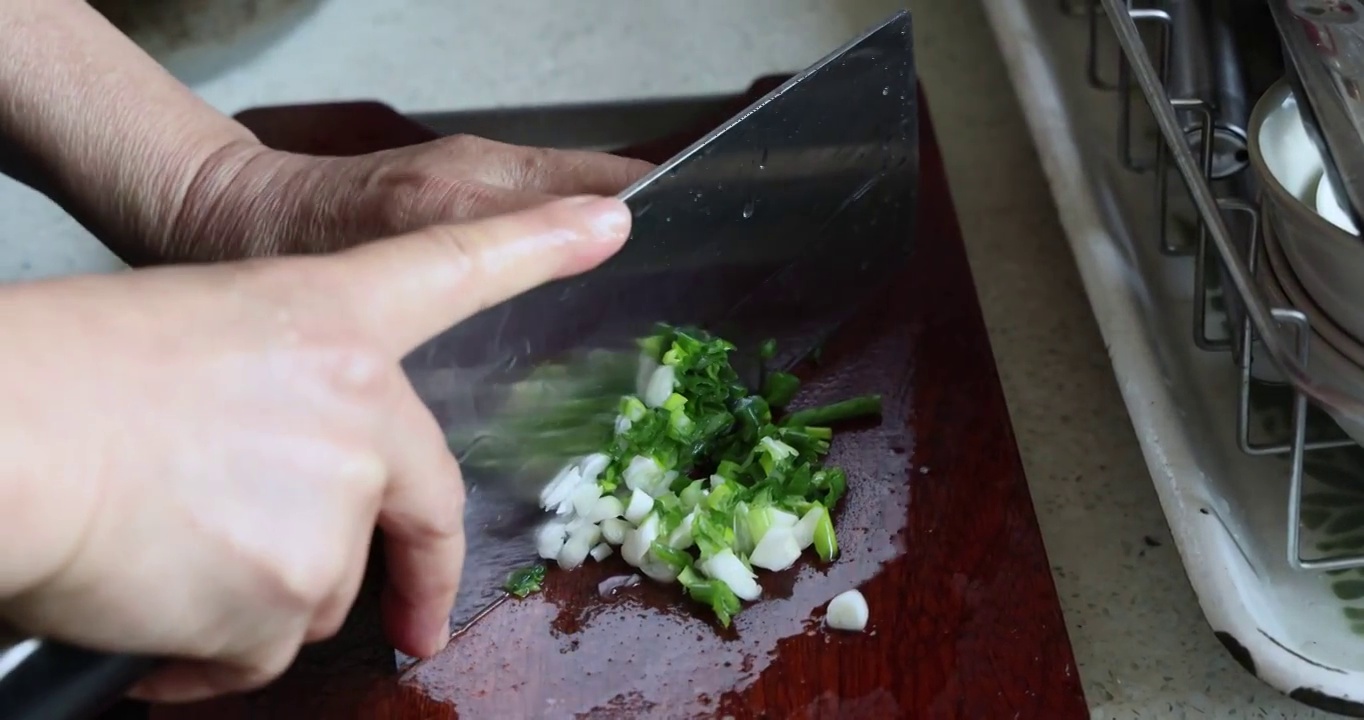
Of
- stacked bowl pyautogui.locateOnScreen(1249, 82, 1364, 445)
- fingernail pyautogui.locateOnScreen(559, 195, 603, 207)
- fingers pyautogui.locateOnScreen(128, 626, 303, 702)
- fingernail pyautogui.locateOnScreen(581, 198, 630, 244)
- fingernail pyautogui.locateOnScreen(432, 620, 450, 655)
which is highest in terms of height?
fingernail pyautogui.locateOnScreen(559, 195, 603, 207)

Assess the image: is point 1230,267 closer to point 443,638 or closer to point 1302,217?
point 1302,217

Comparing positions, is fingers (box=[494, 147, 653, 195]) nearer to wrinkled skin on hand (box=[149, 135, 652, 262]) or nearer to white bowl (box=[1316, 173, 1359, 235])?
wrinkled skin on hand (box=[149, 135, 652, 262])

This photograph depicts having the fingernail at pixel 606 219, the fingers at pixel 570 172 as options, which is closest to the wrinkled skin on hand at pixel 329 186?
the fingers at pixel 570 172

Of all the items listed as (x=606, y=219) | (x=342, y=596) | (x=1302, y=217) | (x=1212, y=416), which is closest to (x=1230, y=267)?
(x=1302, y=217)

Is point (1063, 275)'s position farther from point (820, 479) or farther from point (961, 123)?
point (820, 479)

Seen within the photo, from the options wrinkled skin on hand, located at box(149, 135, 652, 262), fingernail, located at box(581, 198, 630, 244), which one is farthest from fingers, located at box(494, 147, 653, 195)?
fingernail, located at box(581, 198, 630, 244)

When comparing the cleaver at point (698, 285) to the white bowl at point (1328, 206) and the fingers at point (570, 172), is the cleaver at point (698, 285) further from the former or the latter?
the white bowl at point (1328, 206)

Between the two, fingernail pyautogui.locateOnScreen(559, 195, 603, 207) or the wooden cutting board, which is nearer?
fingernail pyautogui.locateOnScreen(559, 195, 603, 207)
